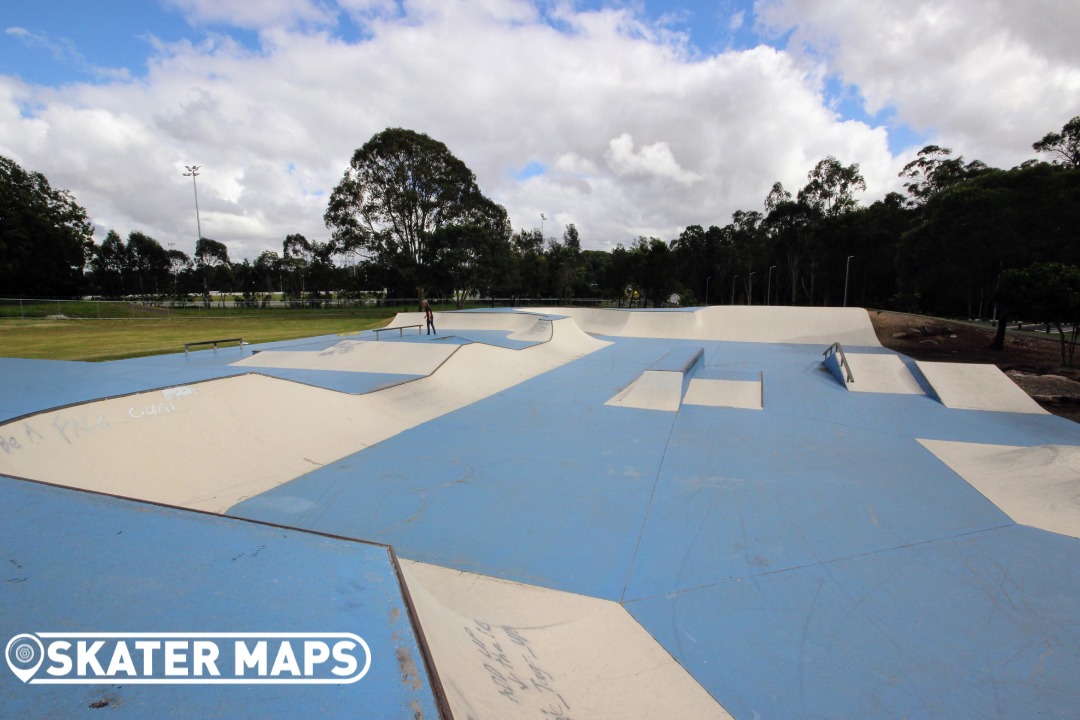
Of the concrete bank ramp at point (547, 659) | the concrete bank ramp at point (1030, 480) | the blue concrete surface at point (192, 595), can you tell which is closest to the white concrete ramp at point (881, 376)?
the concrete bank ramp at point (1030, 480)

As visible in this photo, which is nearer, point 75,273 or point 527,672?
point 527,672

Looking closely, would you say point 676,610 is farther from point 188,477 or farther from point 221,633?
point 188,477

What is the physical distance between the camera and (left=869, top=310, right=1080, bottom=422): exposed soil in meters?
10.3

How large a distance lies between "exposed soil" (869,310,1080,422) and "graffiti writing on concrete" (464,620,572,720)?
40.6 ft

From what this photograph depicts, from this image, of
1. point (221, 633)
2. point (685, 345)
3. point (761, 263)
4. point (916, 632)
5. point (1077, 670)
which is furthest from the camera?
point (761, 263)

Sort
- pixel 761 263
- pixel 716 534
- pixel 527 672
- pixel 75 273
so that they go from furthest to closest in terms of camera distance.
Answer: pixel 761 263 → pixel 75 273 → pixel 716 534 → pixel 527 672

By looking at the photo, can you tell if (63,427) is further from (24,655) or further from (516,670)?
(516,670)

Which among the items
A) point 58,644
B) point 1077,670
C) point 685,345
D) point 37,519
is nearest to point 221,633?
point 58,644

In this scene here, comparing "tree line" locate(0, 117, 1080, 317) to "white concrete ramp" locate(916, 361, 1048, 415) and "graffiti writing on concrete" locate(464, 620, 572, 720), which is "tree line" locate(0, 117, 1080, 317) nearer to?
"white concrete ramp" locate(916, 361, 1048, 415)

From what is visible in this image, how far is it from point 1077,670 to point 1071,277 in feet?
47.2

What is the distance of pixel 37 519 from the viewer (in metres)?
2.88

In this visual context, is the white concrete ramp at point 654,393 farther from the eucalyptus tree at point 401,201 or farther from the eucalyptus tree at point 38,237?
the eucalyptus tree at point 38,237

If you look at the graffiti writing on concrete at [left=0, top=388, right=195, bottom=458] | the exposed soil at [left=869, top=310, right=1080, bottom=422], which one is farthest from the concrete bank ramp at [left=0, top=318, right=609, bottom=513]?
the exposed soil at [left=869, top=310, right=1080, bottom=422]

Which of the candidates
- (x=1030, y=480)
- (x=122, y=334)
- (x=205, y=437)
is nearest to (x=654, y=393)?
(x=1030, y=480)
